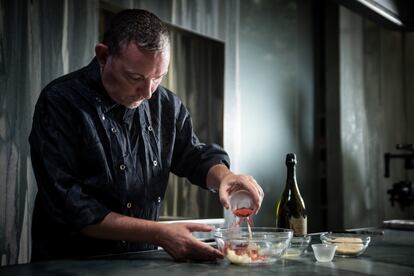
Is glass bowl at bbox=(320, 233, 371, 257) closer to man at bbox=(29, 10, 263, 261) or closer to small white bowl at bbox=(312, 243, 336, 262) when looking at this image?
small white bowl at bbox=(312, 243, 336, 262)

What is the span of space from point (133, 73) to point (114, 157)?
296 millimetres

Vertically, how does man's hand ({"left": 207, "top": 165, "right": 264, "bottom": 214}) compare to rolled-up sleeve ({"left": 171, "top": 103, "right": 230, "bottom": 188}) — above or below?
below

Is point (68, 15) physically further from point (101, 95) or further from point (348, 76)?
point (348, 76)

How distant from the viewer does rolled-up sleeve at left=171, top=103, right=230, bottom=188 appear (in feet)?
6.57

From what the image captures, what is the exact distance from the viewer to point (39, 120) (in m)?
1.68

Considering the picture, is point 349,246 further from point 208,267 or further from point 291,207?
point 291,207

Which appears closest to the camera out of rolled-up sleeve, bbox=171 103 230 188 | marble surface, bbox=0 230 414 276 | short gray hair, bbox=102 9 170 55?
marble surface, bbox=0 230 414 276

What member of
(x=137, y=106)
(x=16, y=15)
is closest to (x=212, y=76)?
(x=16, y=15)

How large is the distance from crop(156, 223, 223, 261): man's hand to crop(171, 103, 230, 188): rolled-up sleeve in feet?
1.65

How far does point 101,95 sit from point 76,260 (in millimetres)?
584

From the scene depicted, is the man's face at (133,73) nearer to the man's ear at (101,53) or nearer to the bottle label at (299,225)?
the man's ear at (101,53)

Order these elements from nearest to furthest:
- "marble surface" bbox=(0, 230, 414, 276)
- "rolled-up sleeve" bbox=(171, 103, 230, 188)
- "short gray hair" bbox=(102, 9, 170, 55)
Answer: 1. "marble surface" bbox=(0, 230, 414, 276)
2. "short gray hair" bbox=(102, 9, 170, 55)
3. "rolled-up sleeve" bbox=(171, 103, 230, 188)

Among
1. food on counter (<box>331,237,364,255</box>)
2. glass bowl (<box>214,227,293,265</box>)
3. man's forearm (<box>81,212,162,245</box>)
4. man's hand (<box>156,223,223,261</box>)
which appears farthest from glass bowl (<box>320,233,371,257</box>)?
man's forearm (<box>81,212,162,245</box>)

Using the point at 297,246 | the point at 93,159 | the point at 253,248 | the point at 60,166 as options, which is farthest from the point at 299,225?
the point at 60,166
